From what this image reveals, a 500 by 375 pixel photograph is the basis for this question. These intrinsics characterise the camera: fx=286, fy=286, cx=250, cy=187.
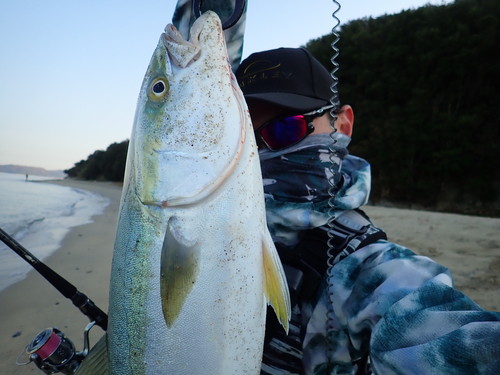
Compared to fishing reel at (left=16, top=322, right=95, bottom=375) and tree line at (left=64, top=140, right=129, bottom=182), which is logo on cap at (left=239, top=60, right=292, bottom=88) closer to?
fishing reel at (left=16, top=322, right=95, bottom=375)

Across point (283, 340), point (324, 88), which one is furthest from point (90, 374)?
point (324, 88)

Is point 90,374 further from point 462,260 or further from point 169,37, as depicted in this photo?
point 462,260

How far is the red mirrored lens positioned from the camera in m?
1.47

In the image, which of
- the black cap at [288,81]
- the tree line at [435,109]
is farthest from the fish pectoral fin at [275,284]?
the tree line at [435,109]

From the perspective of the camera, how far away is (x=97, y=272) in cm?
441

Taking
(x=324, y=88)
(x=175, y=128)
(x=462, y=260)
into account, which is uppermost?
(x=324, y=88)

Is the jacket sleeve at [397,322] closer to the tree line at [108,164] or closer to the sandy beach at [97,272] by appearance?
the sandy beach at [97,272]

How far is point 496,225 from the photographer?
6250 millimetres

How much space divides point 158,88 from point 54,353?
4.96 ft

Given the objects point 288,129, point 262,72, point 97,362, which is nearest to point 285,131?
point 288,129

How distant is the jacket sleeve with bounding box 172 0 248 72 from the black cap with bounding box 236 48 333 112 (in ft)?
0.64

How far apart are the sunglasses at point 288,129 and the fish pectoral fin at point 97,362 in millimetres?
1149

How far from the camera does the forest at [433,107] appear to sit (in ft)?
43.4

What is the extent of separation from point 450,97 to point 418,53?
351 cm
